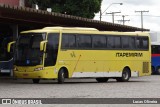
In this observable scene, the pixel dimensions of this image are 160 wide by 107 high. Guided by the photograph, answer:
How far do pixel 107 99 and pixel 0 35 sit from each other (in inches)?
874

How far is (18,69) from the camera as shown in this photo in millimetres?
27844

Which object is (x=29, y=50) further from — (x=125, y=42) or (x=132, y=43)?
(x=132, y=43)

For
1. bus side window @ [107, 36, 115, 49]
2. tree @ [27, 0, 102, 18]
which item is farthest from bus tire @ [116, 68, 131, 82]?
tree @ [27, 0, 102, 18]

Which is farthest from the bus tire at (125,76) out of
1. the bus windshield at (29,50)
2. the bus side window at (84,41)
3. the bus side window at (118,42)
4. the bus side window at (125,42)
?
the bus windshield at (29,50)

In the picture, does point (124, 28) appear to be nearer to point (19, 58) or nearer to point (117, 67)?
point (117, 67)

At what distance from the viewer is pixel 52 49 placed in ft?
90.5

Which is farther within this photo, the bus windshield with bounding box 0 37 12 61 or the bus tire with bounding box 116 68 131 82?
the bus windshield with bounding box 0 37 12 61

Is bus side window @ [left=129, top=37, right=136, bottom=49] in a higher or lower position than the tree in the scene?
lower

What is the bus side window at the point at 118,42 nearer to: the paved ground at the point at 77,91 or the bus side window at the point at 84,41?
the bus side window at the point at 84,41

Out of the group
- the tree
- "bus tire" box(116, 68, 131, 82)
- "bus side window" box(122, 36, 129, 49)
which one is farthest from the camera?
the tree

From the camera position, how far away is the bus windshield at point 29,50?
27312 mm

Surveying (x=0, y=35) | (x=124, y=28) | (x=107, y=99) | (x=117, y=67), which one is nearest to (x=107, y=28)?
(x=124, y=28)

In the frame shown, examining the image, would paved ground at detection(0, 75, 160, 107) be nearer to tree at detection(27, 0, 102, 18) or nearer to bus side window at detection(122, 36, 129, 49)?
bus side window at detection(122, 36, 129, 49)

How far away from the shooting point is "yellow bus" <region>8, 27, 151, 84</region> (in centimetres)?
2739
